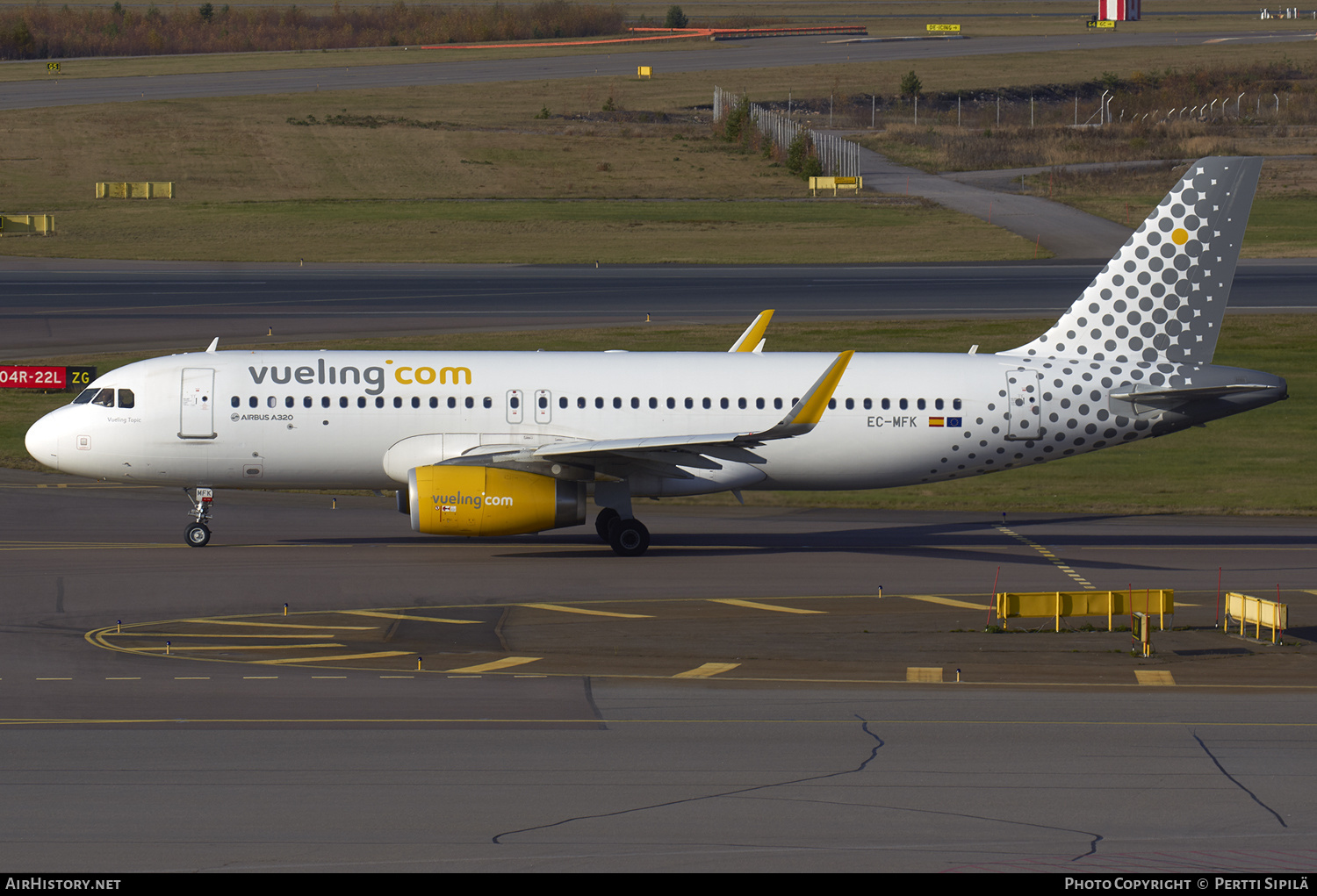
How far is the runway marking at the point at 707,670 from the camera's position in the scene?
2462cm

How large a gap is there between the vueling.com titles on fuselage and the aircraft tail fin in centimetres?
1330

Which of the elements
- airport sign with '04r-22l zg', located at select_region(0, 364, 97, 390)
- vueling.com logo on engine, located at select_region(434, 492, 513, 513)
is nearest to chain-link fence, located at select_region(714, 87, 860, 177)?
airport sign with '04r-22l zg', located at select_region(0, 364, 97, 390)

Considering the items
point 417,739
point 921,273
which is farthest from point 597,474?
point 921,273

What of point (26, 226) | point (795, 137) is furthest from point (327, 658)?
point (795, 137)

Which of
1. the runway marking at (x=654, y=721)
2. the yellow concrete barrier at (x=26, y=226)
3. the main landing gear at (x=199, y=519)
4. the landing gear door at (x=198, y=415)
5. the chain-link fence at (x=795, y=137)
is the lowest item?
the runway marking at (x=654, y=721)

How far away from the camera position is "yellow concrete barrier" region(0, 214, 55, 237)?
98375mm

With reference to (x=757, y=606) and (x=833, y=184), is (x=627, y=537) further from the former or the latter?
(x=833, y=184)

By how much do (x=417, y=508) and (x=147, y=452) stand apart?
22.1ft

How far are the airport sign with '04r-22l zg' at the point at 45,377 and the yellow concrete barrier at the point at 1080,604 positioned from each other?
3703 centimetres

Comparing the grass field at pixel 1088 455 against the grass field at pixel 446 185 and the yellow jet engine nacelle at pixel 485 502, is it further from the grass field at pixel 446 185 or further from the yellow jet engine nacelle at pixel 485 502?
the grass field at pixel 446 185

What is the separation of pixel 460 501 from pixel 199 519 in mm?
6885

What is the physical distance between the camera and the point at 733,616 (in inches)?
1126

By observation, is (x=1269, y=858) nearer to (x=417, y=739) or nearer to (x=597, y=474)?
(x=417, y=739)

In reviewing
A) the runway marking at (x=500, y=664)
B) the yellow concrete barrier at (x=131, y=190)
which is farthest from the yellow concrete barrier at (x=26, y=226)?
the runway marking at (x=500, y=664)
